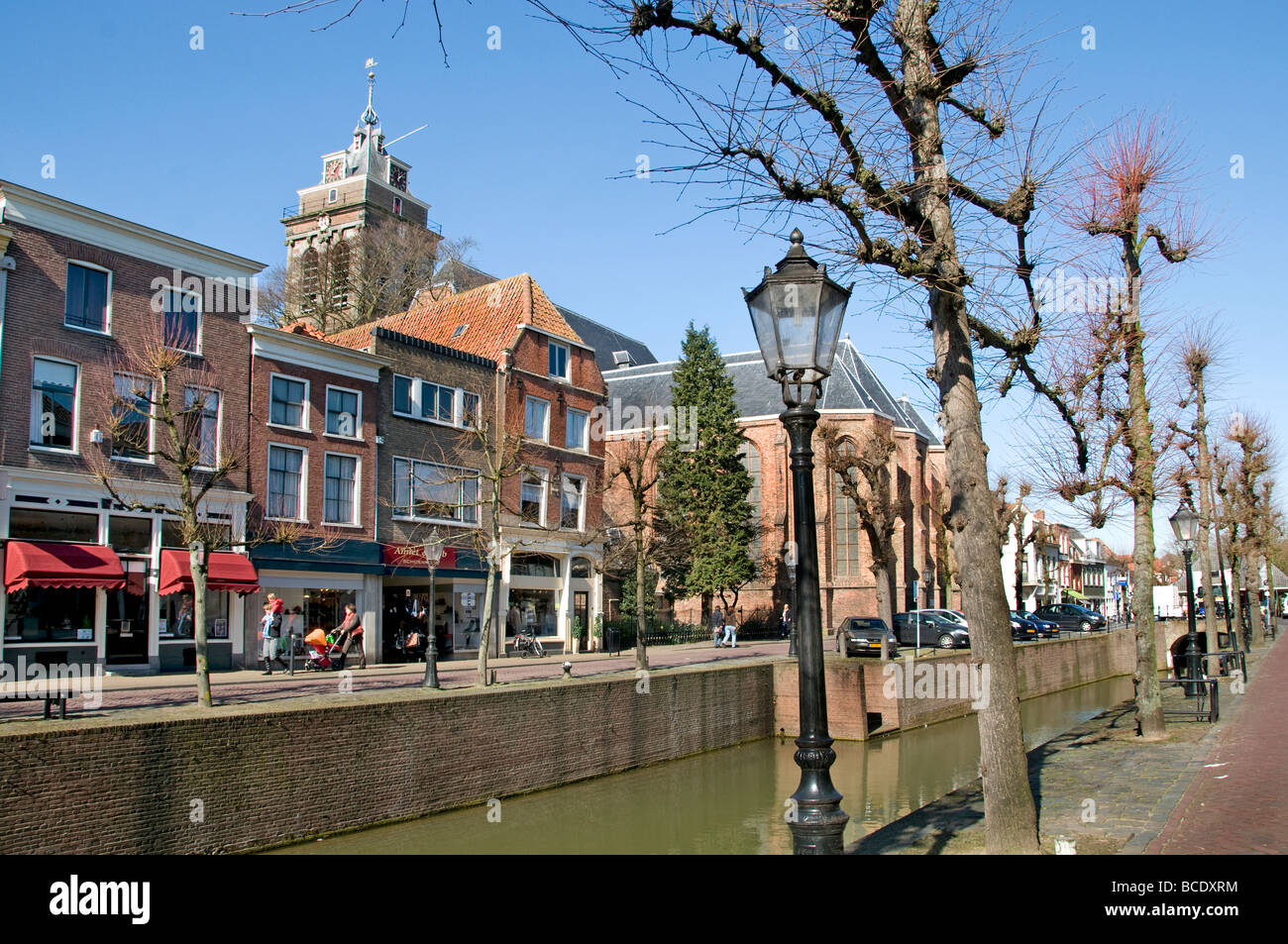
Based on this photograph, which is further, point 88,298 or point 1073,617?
point 1073,617

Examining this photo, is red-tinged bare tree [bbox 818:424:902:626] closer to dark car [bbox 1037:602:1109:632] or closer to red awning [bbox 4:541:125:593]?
red awning [bbox 4:541:125:593]

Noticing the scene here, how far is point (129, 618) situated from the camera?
20766 mm

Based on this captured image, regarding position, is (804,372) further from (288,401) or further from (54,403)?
(288,401)

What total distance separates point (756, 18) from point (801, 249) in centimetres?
216

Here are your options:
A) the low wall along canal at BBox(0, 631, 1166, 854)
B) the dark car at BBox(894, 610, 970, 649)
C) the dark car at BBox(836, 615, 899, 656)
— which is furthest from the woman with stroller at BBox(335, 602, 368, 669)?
the dark car at BBox(894, 610, 970, 649)

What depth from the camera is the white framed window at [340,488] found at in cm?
2564

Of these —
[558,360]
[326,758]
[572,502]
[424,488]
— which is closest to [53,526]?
[424,488]

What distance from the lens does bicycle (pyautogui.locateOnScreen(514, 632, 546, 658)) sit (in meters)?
29.4

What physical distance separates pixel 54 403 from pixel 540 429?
51.3 feet

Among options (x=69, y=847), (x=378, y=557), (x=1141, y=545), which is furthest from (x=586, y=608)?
(x=69, y=847)

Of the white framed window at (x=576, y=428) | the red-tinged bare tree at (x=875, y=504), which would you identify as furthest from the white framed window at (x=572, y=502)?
the red-tinged bare tree at (x=875, y=504)

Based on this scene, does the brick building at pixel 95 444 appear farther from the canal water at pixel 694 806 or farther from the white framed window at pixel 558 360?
the white framed window at pixel 558 360

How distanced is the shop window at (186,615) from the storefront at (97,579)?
0.02m
